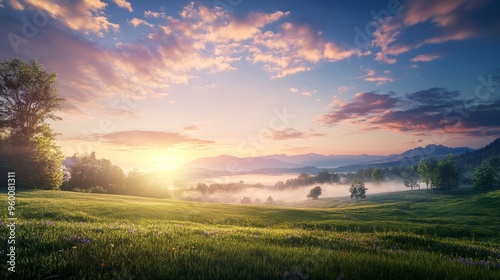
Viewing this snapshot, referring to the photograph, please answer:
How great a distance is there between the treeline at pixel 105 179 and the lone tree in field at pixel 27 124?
27222 mm

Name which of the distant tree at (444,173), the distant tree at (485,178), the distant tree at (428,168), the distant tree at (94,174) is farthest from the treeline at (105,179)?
the distant tree at (485,178)

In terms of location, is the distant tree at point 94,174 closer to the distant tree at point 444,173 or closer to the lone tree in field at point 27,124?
the lone tree in field at point 27,124

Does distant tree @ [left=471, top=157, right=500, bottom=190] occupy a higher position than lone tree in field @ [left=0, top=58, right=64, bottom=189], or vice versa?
lone tree in field @ [left=0, top=58, right=64, bottom=189]

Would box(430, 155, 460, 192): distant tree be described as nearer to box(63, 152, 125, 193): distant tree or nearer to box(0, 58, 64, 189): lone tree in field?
box(63, 152, 125, 193): distant tree

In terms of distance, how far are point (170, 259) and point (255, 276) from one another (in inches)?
71.2

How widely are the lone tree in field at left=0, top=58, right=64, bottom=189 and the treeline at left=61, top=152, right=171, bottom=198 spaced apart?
2722 centimetres

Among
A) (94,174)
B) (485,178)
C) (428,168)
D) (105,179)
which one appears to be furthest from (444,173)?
(94,174)

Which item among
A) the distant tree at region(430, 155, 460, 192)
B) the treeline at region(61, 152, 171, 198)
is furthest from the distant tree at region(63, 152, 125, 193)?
the distant tree at region(430, 155, 460, 192)

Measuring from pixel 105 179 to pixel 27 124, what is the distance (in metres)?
44.2

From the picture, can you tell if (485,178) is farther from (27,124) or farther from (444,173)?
(27,124)

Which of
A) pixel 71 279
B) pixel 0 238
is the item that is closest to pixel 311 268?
pixel 71 279

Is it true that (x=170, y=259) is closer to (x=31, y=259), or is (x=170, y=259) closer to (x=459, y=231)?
(x=31, y=259)

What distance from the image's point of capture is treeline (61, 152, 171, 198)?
275ft

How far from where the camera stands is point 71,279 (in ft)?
13.4
